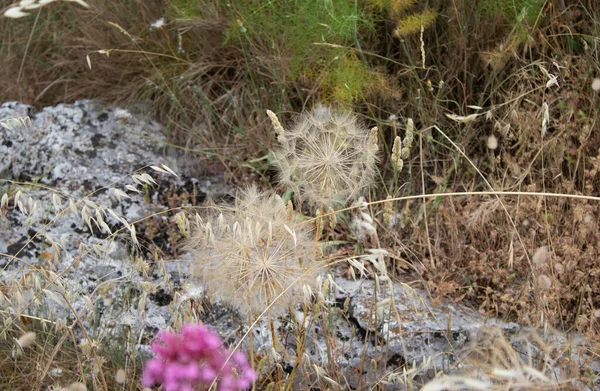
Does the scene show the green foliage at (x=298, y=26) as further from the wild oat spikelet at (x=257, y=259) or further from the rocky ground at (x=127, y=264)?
the wild oat spikelet at (x=257, y=259)

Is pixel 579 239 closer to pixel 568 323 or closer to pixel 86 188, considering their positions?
pixel 568 323

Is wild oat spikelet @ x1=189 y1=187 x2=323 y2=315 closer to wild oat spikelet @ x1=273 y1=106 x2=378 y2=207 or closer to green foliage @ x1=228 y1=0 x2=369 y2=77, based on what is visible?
wild oat spikelet @ x1=273 y1=106 x2=378 y2=207

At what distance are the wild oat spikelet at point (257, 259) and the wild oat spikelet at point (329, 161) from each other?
121mm

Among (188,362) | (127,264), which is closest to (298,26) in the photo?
(127,264)

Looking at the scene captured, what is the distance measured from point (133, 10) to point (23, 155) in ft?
3.79

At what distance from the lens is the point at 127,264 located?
2.81 meters

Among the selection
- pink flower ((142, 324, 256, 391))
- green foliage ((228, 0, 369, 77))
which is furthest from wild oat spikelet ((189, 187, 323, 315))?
green foliage ((228, 0, 369, 77))

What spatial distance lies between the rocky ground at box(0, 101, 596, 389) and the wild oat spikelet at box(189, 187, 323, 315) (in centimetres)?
13

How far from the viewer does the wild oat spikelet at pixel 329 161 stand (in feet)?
6.72

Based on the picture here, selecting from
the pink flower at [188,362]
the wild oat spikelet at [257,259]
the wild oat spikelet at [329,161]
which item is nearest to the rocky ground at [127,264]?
the wild oat spikelet at [257,259]

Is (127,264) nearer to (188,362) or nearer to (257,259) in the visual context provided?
(257,259)

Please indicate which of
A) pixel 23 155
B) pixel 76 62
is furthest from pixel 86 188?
pixel 76 62

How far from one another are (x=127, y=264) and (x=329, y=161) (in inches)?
47.0

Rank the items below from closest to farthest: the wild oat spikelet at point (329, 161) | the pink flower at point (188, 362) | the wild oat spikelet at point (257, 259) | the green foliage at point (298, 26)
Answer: the pink flower at point (188, 362), the wild oat spikelet at point (257, 259), the wild oat spikelet at point (329, 161), the green foliage at point (298, 26)
